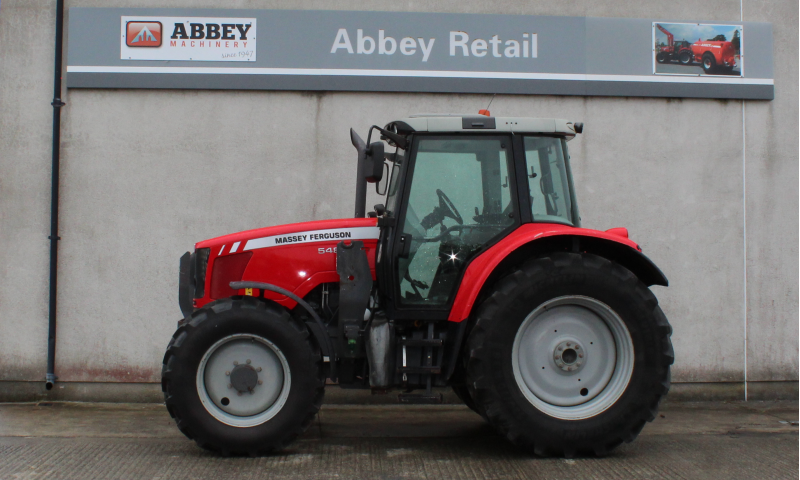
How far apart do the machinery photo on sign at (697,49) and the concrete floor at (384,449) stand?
310 centimetres

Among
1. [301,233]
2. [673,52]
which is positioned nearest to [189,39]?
[301,233]

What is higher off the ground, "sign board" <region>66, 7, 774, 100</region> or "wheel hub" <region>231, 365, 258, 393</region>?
"sign board" <region>66, 7, 774, 100</region>

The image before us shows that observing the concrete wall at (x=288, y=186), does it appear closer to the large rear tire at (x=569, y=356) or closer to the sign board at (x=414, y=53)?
the sign board at (x=414, y=53)

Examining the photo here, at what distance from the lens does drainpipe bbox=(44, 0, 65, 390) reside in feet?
18.4

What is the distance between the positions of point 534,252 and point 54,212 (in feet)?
13.9

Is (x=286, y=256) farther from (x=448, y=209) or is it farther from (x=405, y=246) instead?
(x=448, y=209)

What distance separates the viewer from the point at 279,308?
12.9ft

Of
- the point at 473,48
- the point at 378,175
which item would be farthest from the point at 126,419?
the point at 473,48

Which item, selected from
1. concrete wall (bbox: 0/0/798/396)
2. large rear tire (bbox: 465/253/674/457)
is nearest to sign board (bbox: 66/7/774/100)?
concrete wall (bbox: 0/0/798/396)

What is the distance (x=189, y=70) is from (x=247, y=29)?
2.10 feet

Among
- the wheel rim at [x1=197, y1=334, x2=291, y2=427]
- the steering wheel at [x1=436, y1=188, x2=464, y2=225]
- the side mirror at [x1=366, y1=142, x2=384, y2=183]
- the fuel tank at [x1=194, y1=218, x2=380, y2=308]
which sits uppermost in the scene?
the side mirror at [x1=366, y1=142, x2=384, y2=183]

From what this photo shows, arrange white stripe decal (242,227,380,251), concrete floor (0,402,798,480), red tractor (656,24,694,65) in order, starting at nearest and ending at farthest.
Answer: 1. concrete floor (0,402,798,480)
2. white stripe decal (242,227,380,251)
3. red tractor (656,24,694,65)

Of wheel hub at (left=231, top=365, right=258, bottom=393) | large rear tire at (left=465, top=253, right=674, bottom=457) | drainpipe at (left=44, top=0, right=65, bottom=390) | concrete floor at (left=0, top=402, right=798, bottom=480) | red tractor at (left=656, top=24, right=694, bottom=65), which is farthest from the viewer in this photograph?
red tractor at (left=656, top=24, right=694, bottom=65)

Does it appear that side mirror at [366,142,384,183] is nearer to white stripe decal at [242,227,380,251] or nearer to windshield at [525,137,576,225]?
white stripe decal at [242,227,380,251]
